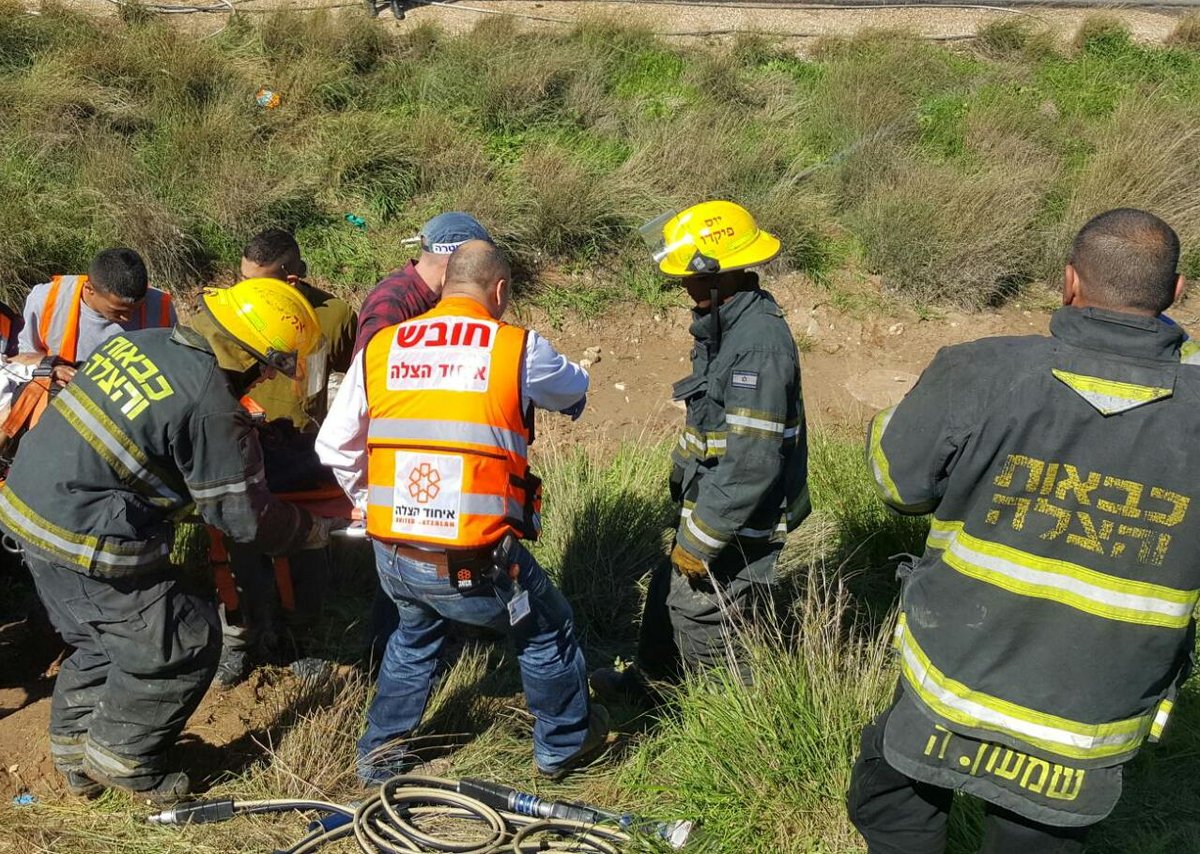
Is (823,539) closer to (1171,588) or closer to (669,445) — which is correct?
(669,445)

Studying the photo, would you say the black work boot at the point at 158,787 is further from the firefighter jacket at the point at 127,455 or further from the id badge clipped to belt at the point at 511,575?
the id badge clipped to belt at the point at 511,575

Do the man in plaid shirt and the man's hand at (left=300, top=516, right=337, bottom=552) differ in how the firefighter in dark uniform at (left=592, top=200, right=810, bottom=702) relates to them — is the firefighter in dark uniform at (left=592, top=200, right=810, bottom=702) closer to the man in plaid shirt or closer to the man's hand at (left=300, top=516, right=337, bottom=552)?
the man in plaid shirt

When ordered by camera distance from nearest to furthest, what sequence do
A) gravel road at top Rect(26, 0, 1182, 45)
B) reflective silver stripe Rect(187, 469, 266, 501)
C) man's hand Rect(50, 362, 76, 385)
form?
reflective silver stripe Rect(187, 469, 266, 501)
man's hand Rect(50, 362, 76, 385)
gravel road at top Rect(26, 0, 1182, 45)

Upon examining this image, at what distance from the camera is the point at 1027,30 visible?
1145 cm

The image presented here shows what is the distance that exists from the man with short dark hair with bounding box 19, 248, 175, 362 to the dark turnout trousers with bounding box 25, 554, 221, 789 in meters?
1.32

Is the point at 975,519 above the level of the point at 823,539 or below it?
above

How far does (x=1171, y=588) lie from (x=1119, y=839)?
4.98ft

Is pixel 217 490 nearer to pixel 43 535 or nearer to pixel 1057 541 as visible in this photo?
pixel 43 535

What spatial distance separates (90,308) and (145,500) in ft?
4.76

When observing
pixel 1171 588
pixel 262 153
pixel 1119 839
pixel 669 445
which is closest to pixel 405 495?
pixel 1171 588

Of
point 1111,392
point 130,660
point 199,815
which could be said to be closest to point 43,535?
point 130,660

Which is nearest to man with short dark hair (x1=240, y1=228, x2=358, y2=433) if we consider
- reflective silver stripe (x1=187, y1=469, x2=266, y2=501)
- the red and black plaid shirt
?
the red and black plaid shirt

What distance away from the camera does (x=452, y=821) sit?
3.46m

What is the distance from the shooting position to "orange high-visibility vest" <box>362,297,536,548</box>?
2.99 metres
